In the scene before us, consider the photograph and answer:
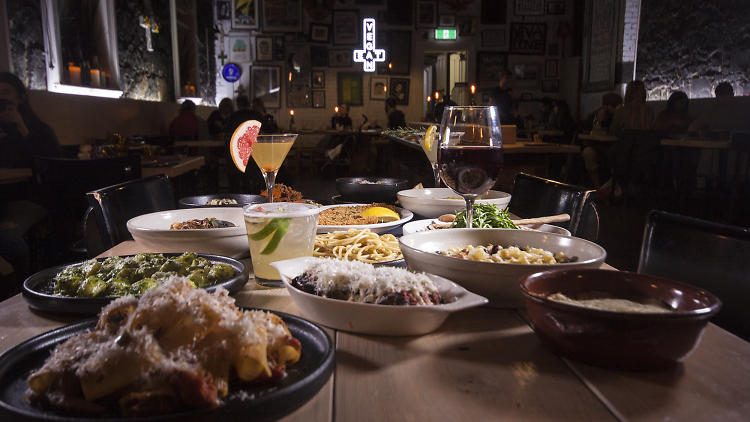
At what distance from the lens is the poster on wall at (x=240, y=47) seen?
38.5ft

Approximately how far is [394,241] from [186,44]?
32.5ft

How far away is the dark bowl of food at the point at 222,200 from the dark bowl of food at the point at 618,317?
3.71 ft

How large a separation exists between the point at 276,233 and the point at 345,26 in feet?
38.5

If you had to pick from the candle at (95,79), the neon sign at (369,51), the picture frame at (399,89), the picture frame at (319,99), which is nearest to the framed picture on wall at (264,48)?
the picture frame at (319,99)

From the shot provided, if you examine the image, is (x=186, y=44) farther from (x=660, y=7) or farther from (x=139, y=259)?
(x=139, y=259)

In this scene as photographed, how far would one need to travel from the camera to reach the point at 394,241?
1171 mm

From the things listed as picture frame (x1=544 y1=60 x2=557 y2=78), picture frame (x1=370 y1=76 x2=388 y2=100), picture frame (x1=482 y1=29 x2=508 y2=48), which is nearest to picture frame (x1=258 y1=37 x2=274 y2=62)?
picture frame (x1=370 y1=76 x2=388 y2=100)

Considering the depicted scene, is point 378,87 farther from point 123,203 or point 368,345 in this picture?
point 368,345

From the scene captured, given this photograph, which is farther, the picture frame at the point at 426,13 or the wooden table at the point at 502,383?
the picture frame at the point at 426,13

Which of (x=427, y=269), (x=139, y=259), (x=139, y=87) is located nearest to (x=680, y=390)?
(x=427, y=269)

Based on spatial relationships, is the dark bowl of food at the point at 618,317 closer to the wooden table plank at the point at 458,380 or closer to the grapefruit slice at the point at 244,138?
the wooden table plank at the point at 458,380

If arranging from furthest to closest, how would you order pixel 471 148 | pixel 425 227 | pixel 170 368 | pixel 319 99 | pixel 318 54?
1. pixel 319 99
2. pixel 318 54
3. pixel 425 227
4. pixel 471 148
5. pixel 170 368

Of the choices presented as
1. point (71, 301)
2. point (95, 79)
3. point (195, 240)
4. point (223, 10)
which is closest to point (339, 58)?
point (223, 10)

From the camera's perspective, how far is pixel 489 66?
1155cm
